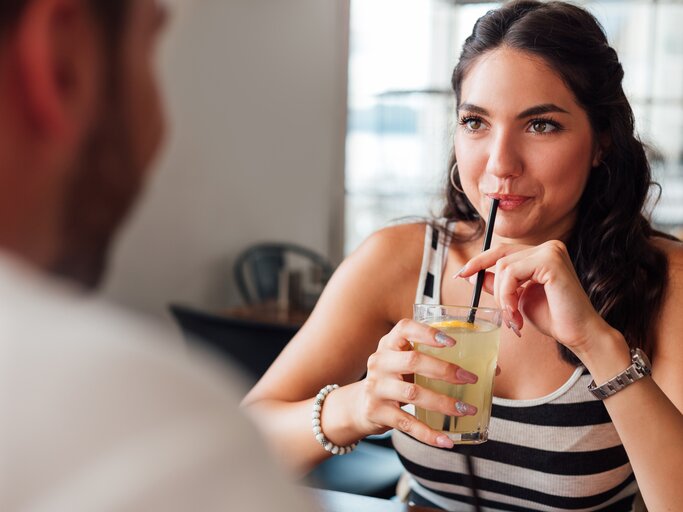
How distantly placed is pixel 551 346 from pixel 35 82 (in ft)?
4.98

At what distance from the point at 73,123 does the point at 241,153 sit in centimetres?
486

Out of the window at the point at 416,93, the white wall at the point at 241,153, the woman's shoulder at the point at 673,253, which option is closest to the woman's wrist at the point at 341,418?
the woman's shoulder at the point at 673,253

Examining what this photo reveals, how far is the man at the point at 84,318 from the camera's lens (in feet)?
1.31

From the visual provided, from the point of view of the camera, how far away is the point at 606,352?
1.43m

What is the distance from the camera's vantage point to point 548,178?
1638 millimetres

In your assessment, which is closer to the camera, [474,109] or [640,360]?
[640,360]

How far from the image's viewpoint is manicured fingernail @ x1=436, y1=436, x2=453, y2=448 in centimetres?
131

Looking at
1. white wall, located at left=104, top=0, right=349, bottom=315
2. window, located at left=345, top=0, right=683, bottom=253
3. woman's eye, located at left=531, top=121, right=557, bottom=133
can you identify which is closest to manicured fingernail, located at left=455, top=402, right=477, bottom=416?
woman's eye, located at left=531, top=121, right=557, bottom=133

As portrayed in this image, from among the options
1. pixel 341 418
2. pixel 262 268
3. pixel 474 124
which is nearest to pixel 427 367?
pixel 341 418

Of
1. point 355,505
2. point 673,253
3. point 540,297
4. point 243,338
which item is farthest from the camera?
point 243,338

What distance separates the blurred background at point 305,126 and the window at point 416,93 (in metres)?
0.01

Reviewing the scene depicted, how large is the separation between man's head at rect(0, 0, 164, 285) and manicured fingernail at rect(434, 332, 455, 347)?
2.97 feet

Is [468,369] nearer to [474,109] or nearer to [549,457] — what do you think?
[549,457]

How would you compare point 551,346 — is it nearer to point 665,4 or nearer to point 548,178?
point 548,178
